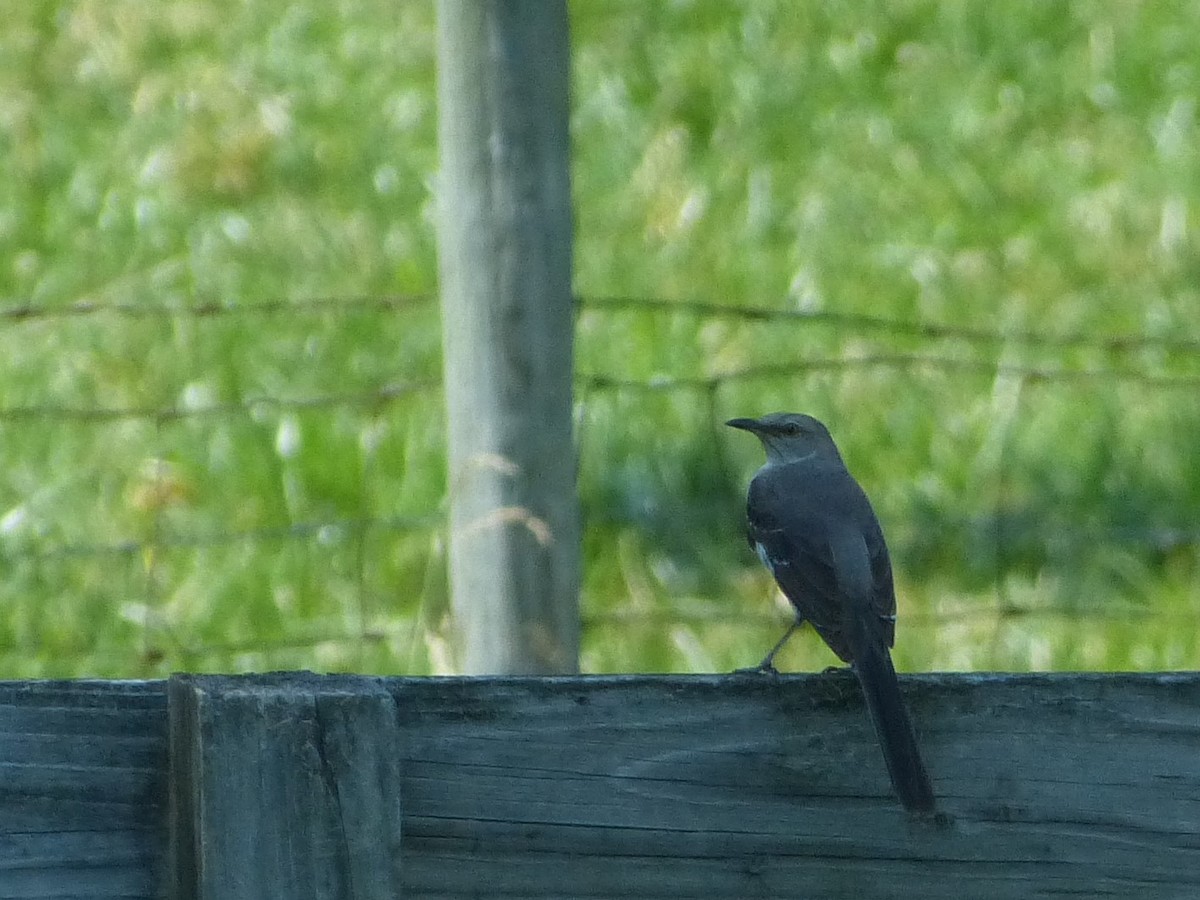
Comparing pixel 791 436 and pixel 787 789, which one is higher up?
pixel 791 436

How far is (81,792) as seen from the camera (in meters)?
1.99

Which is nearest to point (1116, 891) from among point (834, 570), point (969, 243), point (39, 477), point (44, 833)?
point (44, 833)

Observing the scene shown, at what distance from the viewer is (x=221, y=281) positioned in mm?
7125

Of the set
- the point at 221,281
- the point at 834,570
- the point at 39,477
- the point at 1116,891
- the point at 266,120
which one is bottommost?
the point at 1116,891

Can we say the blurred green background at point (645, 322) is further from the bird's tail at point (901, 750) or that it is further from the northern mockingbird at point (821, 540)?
the bird's tail at point (901, 750)

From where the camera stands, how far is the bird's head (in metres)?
4.66

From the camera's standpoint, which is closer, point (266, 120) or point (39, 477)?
point (39, 477)

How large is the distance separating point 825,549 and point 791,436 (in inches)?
31.3

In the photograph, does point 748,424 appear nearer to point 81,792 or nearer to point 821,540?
point 821,540

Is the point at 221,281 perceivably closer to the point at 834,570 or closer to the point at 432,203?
the point at 432,203

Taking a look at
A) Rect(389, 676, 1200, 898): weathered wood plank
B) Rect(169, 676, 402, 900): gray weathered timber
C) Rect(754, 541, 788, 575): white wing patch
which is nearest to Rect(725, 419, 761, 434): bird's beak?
Rect(754, 541, 788, 575): white wing patch

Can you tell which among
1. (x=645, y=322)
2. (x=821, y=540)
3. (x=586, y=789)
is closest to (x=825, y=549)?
(x=821, y=540)

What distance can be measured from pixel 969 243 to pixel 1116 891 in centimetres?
522

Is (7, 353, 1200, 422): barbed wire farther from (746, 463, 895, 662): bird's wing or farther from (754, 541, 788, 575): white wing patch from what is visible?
(754, 541, 788, 575): white wing patch
